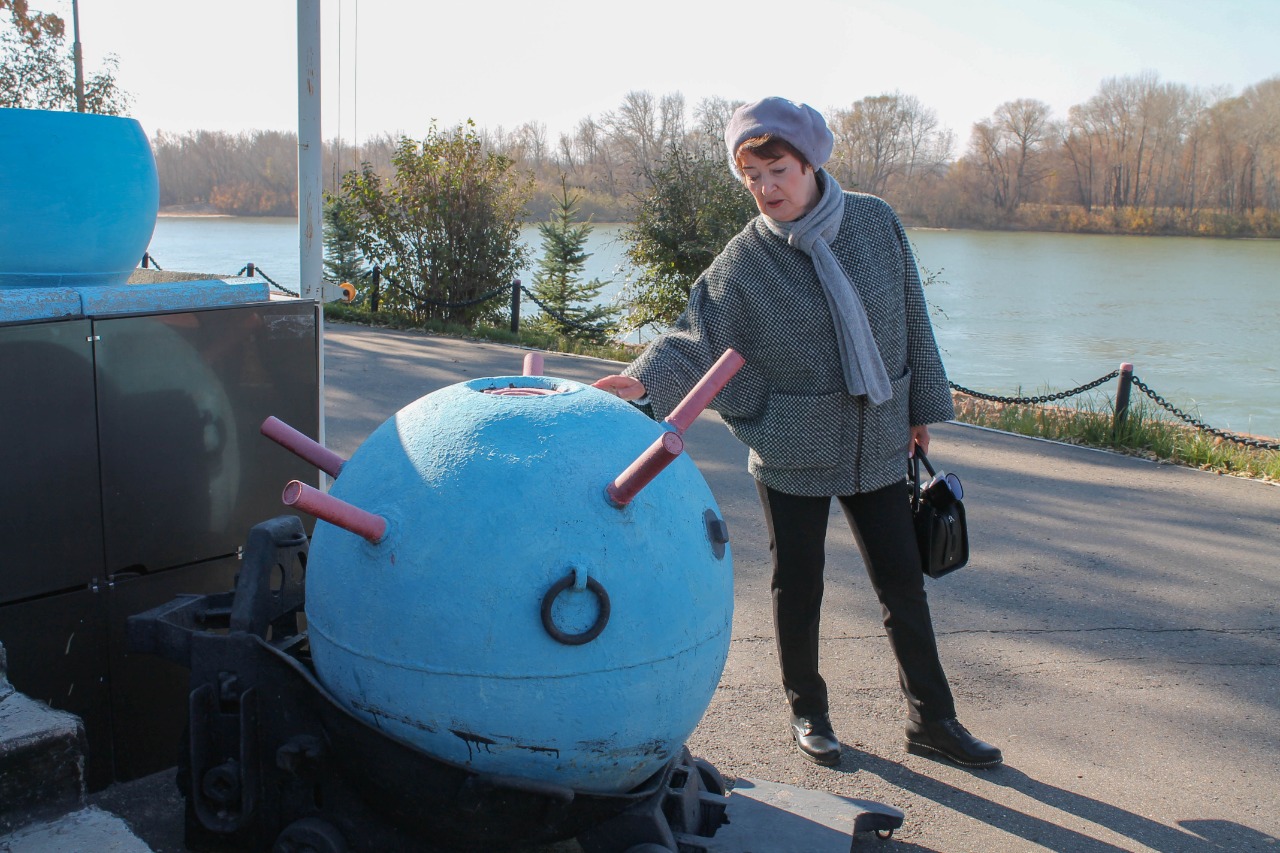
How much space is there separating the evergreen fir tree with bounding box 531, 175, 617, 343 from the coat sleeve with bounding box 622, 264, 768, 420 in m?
11.1

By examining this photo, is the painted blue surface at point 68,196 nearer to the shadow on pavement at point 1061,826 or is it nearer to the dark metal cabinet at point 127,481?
the dark metal cabinet at point 127,481

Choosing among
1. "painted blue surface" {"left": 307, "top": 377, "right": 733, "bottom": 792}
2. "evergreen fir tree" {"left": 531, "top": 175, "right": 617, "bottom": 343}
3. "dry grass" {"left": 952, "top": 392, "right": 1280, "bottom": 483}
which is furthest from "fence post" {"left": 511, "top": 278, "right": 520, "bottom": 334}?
"painted blue surface" {"left": 307, "top": 377, "right": 733, "bottom": 792}

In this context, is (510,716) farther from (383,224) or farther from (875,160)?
(875,160)

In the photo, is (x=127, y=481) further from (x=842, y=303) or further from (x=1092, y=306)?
(x=1092, y=306)

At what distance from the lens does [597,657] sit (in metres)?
2.10

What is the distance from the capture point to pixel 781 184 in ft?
9.96

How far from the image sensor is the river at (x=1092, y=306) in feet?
52.3

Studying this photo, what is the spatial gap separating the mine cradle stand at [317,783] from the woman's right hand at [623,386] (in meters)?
0.94

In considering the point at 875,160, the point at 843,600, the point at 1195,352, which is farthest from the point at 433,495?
the point at 875,160

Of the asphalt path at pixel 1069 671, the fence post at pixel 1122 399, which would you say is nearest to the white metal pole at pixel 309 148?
the asphalt path at pixel 1069 671

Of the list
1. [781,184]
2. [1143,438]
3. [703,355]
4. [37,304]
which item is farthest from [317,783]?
[1143,438]

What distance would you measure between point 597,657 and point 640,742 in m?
0.26

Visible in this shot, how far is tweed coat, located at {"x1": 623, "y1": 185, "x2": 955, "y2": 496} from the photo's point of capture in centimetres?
313

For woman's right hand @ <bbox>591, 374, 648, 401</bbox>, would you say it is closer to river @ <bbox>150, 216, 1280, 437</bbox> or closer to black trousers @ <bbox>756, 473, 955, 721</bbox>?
Result: black trousers @ <bbox>756, 473, 955, 721</bbox>
